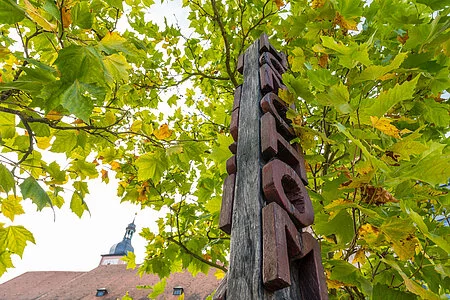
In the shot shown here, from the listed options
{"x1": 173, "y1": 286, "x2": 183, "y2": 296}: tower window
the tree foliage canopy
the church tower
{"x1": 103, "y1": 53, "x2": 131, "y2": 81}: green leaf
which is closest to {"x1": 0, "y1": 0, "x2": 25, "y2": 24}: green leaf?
the tree foliage canopy

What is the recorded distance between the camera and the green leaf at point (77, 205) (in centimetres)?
147

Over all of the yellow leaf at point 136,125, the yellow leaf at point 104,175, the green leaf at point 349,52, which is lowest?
the green leaf at point 349,52

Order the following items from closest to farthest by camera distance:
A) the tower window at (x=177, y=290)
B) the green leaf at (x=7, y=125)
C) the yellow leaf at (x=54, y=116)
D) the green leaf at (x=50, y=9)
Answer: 1. the green leaf at (x=50, y=9)
2. the yellow leaf at (x=54, y=116)
3. the green leaf at (x=7, y=125)
4. the tower window at (x=177, y=290)

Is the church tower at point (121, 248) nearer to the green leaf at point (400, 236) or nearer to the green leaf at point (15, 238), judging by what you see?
the green leaf at point (15, 238)

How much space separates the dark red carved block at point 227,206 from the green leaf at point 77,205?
1032 millimetres

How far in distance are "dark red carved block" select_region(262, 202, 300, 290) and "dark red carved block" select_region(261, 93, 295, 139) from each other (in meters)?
0.34

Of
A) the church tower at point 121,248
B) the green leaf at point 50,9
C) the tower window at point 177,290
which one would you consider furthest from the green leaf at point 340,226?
the church tower at point 121,248

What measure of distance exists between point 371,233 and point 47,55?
1.62 m

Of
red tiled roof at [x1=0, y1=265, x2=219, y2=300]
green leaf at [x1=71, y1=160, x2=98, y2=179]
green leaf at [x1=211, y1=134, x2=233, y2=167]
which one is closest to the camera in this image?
green leaf at [x1=211, y1=134, x2=233, y2=167]

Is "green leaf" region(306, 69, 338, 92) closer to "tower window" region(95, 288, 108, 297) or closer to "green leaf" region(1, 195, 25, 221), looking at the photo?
"green leaf" region(1, 195, 25, 221)

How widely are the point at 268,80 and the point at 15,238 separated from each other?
130cm

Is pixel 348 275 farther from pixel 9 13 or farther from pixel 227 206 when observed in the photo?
pixel 9 13

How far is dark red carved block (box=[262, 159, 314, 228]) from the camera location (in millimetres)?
636

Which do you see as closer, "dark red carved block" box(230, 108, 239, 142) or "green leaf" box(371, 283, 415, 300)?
"green leaf" box(371, 283, 415, 300)
